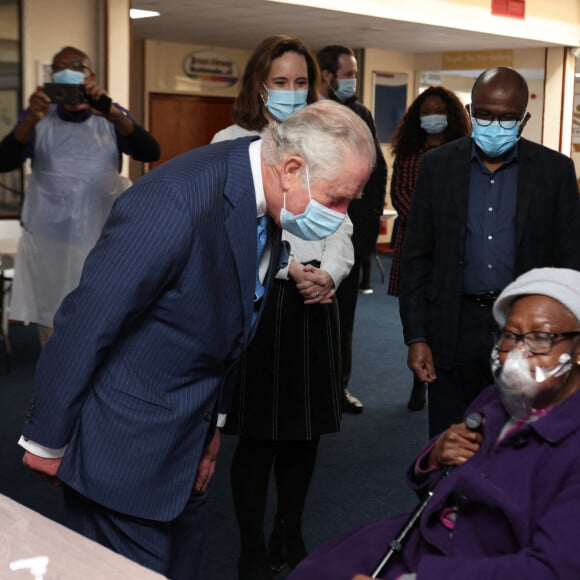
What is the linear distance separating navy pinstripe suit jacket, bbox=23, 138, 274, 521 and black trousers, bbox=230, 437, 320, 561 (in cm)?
94

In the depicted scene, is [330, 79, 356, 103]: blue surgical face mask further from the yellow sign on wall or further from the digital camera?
the yellow sign on wall

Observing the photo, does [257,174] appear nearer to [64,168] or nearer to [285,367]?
[285,367]

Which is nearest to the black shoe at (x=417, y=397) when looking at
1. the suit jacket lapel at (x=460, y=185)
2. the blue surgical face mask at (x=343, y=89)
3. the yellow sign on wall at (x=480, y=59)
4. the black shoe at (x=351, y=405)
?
the black shoe at (x=351, y=405)

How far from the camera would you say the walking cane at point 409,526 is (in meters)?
1.90

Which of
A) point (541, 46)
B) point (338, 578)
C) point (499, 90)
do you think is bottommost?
point (338, 578)

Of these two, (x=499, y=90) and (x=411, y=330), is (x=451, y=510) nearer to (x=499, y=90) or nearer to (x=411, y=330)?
(x=411, y=330)

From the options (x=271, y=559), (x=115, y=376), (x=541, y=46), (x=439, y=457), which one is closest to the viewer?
(x=115, y=376)

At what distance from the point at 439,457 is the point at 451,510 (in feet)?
0.51

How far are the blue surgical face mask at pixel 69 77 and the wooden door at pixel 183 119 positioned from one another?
777 centimetres

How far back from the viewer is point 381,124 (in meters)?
13.1

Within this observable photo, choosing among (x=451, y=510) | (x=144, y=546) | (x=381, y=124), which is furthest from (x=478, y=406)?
(x=381, y=124)

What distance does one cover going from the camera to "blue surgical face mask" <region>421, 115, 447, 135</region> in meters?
4.95

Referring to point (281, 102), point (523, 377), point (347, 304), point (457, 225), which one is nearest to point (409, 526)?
point (523, 377)

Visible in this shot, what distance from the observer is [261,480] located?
9.49 ft
